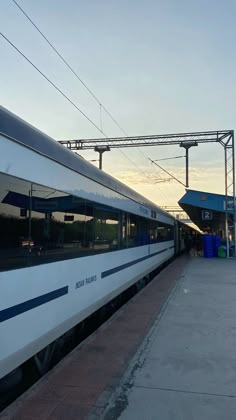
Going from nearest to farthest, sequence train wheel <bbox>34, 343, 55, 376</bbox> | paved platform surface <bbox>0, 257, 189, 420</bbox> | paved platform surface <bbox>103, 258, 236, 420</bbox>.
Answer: paved platform surface <bbox>0, 257, 189, 420</bbox> < paved platform surface <bbox>103, 258, 236, 420</bbox> < train wheel <bbox>34, 343, 55, 376</bbox>

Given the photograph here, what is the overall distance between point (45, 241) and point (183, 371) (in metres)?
2.18

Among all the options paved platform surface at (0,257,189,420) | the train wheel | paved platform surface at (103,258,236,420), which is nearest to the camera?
paved platform surface at (0,257,189,420)

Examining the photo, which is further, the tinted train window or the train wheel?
the train wheel

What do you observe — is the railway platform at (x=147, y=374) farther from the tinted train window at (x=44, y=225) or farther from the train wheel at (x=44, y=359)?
the tinted train window at (x=44, y=225)

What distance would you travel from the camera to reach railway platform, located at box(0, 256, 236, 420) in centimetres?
378

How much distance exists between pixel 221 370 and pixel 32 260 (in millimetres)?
2547

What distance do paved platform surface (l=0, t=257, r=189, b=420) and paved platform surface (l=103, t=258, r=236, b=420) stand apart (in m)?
0.13

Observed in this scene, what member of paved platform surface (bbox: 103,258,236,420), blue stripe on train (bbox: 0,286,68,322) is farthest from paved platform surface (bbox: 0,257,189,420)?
blue stripe on train (bbox: 0,286,68,322)

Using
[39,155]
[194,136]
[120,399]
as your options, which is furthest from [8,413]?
[194,136]

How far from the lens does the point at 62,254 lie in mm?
5203

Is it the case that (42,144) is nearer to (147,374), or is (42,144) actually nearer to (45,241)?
(45,241)

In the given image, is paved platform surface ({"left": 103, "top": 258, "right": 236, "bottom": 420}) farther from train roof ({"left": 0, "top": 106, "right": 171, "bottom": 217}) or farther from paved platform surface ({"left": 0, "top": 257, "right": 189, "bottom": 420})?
train roof ({"left": 0, "top": 106, "right": 171, "bottom": 217})

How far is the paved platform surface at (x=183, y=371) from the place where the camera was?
12.5 ft

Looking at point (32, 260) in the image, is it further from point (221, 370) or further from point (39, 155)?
point (221, 370)
